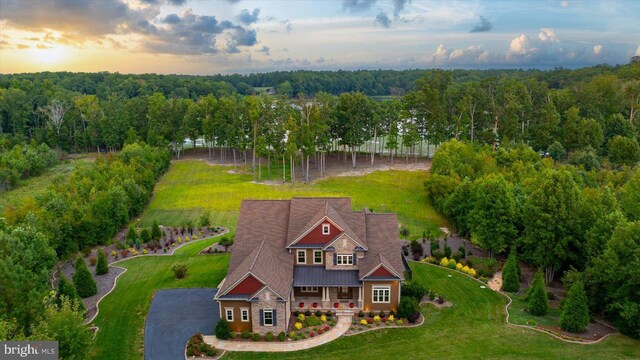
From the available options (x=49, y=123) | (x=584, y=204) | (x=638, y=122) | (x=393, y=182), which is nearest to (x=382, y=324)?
(x=584, y=204)

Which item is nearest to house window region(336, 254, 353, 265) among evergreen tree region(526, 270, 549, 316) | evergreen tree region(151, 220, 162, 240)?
evergreen tree region(526, 270, 549, 316)

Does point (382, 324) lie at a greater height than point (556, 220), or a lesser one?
lesser

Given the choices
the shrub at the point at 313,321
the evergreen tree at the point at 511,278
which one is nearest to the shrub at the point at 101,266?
the shrub at the point at 313,321

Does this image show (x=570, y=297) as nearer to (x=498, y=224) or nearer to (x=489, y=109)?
(x=498, y=224)

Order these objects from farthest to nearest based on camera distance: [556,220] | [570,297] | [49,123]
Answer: [49,123] → [556,220] → [570,297]

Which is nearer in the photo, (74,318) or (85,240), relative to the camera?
(74,318)

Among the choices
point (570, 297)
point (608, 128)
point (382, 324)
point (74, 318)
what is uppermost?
point (608, 128)

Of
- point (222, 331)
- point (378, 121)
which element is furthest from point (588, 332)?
point (378, 121)

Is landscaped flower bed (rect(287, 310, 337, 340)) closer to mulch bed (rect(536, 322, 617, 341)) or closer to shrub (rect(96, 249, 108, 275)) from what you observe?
mulch bed (rect(536, 322, 617, 341))
